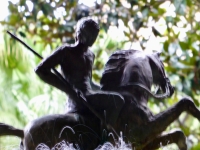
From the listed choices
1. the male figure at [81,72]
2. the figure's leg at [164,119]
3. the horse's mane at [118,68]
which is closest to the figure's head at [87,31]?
the male figure at [81,72]

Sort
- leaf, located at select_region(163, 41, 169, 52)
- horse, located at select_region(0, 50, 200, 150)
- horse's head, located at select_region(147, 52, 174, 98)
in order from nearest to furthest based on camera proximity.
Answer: horse, located at select_region(0, 50, 200, 150) < horse's head, located at select_region(147, 52, 174, 98) < leaf, located at select_region(163, 41, 169, 52)

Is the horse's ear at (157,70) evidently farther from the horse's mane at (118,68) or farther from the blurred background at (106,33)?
the blurred background at (106,33)

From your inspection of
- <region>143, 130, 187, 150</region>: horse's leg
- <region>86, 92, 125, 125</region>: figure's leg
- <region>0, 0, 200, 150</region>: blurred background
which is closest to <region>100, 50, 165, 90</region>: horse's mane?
<region>86, 92, 125, 125</region>: figure's leg

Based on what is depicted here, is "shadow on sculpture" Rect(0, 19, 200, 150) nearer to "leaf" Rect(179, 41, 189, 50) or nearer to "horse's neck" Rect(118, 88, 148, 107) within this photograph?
"horse's neck" Rect(118, 88, 148, 107)

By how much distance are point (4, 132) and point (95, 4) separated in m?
2.05

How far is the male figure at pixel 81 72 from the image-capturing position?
1.59 m

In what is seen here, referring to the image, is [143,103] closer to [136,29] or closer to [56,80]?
[56,80]

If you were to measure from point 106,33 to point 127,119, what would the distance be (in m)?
1.92

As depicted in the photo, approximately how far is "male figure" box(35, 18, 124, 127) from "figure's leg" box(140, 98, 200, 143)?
0.45ft

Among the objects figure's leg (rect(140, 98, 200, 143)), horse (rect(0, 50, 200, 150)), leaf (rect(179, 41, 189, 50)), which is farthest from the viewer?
leaf (rect(179, 41, 189, 50))

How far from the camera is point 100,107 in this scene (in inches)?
63.2

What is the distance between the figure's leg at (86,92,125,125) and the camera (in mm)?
1588

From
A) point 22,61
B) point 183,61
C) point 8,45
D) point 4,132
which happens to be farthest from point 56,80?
point 22,61

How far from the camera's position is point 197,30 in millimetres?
3516
